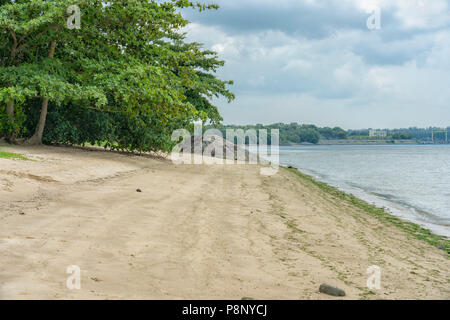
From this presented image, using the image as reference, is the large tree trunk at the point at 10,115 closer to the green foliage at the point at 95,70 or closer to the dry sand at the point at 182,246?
the green foliage at the point at 95,70

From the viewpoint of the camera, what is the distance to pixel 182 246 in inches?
256

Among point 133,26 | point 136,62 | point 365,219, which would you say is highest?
point 133,26

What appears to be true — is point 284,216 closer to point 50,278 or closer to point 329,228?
point 329,228

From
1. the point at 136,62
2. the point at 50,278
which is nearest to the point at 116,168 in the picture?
the point at 136,62

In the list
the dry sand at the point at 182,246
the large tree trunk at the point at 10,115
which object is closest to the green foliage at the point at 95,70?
the large tree trunk at the point at 10,115

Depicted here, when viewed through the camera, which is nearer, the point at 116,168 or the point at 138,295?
the point at 138,295

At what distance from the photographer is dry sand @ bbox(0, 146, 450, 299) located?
4.70 metres

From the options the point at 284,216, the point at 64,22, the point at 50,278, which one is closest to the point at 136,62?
the point at 64,22

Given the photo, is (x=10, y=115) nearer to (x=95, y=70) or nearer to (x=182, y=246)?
(x=95, y=70)
